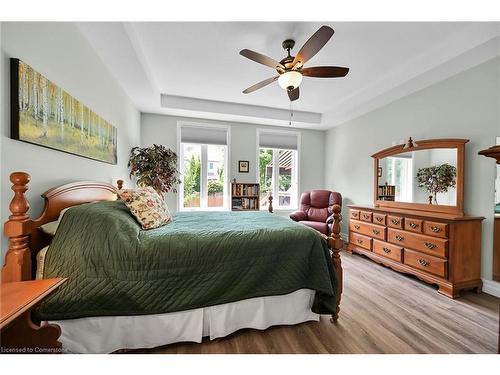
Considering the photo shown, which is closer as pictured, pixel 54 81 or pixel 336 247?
pixel 54 81

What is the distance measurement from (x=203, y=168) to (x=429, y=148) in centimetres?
376

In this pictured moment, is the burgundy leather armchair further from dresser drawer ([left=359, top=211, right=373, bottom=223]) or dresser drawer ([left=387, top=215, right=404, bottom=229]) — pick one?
dresser drawer ([left=387, top=215, right=404, bottom=229])

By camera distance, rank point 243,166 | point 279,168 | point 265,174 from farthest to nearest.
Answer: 1. point 279,168
2. point 265,174
3. point 243,166

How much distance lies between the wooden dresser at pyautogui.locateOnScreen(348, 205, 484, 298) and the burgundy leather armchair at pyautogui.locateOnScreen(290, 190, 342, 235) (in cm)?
101

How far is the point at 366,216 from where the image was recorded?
129 inches

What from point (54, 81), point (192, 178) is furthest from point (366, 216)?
point (54, 81)

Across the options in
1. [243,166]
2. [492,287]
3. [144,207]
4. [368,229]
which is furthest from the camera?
[243,166]

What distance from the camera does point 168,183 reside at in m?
3.42

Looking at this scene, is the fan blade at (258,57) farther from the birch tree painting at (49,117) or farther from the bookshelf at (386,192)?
the bookshelf at (386,192)

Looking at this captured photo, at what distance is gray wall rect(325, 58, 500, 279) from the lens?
2.27 m

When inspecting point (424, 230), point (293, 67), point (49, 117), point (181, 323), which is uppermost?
point (293, 67)

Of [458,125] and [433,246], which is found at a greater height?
[458,125]

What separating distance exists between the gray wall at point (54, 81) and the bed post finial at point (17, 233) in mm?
96

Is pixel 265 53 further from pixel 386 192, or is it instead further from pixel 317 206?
pixel 317 206
